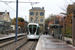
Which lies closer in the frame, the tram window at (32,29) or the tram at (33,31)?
the tram at (33,31)

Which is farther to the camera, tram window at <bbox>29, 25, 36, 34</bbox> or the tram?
tram window at <bbox>29, 25, 36, 34</bbox>

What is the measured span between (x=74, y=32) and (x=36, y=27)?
14.1m

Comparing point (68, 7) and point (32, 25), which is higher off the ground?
point (68, 7)

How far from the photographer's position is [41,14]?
121125 mm

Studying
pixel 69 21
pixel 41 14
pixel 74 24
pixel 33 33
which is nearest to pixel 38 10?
pixel 41 14

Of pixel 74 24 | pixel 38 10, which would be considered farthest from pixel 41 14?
pixel 74 24

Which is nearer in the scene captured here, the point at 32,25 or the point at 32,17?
the point at 32,25

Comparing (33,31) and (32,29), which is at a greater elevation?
(32,29)

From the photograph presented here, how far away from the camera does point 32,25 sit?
32562 mm

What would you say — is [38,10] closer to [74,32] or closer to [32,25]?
[32,25]

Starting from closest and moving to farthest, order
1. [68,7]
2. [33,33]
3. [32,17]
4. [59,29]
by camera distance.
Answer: [33,33] < [59,29] < [68,7] < [32,17]

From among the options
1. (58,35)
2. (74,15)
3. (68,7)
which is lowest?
(58,35)

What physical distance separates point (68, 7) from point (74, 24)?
20.2 m

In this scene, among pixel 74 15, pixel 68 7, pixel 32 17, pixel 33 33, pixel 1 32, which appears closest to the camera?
pixel 74 15
